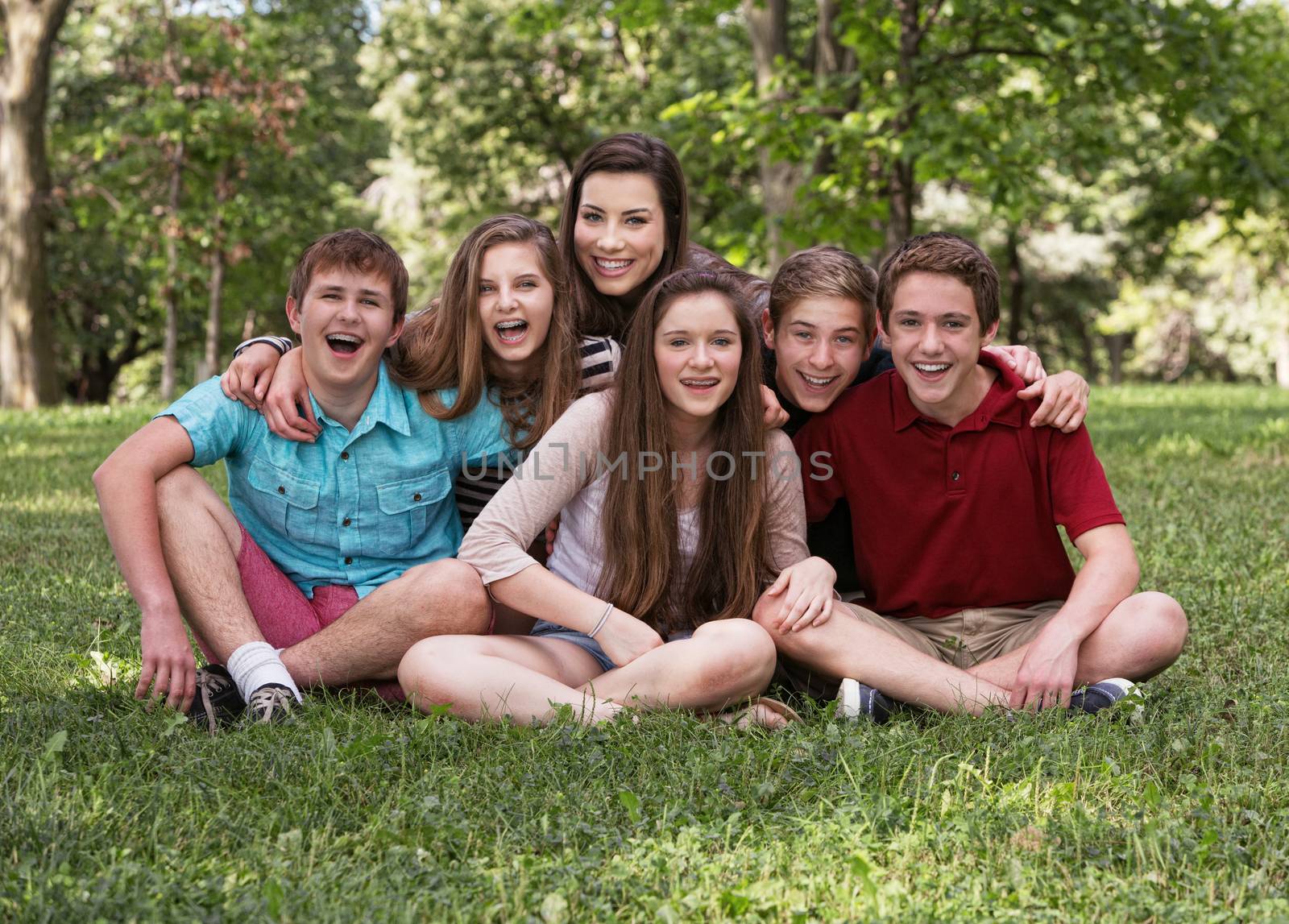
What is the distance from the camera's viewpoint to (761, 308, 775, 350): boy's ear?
4.19m

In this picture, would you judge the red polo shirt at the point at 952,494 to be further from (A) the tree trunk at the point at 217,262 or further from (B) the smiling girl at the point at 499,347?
(A) the tree trunk at the point at 217,262

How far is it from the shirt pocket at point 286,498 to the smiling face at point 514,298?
2.40 feet

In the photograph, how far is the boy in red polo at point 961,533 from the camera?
11.8 ft

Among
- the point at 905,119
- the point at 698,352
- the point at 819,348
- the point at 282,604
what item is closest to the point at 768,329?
the point at 819,348

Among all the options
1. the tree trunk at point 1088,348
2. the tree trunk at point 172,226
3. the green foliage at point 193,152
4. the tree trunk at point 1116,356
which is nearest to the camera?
the green foliage at point 193,152

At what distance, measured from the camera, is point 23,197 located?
16156 millimetres

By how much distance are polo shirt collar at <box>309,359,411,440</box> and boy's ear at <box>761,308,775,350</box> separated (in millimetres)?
1214

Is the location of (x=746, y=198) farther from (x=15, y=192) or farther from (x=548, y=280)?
(x=548, y=280)

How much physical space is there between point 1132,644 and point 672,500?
137cm

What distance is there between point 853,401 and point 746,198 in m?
17.4

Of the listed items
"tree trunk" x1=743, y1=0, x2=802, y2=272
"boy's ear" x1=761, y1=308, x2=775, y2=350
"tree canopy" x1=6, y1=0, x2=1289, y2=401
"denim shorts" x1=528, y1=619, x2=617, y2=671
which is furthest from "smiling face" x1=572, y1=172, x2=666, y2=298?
"tree trunk" x1=743, y1=0, x2=802, y2=272

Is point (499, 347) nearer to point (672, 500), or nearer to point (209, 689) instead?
point (672, 500)

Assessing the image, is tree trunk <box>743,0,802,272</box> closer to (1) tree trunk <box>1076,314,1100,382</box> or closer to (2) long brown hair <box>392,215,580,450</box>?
(2) long brown hair <box>392,215,580,450</box>

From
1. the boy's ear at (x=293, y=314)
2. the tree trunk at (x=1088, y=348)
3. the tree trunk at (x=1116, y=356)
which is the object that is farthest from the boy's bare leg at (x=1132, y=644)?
the tree trunk at (x=1116, y=356)
